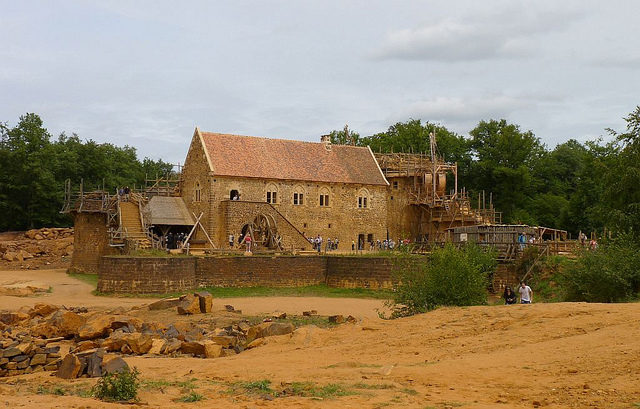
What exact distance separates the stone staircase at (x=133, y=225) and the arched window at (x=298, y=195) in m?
11.0

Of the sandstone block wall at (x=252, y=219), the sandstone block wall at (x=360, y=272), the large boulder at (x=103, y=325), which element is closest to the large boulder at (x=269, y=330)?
the large boulder at (x=103, y=325)

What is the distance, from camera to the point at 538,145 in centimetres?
7812

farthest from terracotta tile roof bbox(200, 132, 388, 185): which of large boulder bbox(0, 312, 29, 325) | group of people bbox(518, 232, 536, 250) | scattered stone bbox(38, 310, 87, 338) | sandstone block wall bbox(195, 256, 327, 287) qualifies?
scattered stone bbox(38, 310, 87, 338)

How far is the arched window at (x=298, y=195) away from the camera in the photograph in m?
51.6

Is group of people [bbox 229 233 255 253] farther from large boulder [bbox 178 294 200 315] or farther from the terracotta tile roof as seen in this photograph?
large boulder [bbox 178 294 200 315]

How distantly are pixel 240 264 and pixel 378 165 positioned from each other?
19610 mm

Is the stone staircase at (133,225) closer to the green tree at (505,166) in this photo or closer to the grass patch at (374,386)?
A: the grass patch at (374,386)

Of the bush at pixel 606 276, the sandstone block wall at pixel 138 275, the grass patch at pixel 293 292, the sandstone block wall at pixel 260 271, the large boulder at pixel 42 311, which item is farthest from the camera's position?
the sandstone block wall at pixel 260 271

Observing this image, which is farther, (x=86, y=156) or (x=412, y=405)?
(x=86, y=156)

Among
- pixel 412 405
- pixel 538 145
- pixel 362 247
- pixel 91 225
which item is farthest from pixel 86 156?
pixel 412 405

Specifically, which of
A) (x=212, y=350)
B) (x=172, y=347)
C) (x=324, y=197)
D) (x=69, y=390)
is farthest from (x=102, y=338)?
(x=324, y=197)

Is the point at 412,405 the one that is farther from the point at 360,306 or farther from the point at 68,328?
the point at 360,306

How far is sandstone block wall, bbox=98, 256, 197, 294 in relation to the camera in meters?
37.6

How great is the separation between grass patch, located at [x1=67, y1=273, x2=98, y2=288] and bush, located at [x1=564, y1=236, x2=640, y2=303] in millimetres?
25753
